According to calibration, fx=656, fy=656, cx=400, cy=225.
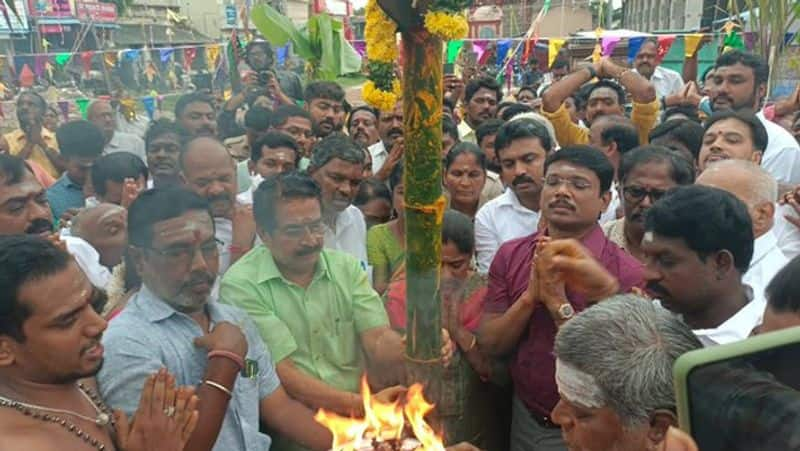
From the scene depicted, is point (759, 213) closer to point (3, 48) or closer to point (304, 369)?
point (304, 369)

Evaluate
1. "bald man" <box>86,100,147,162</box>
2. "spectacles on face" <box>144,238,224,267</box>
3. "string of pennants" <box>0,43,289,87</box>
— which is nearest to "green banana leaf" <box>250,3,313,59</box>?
"bald man" <box>86,100,147,162</box>

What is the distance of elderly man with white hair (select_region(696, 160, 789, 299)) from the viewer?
10.4 feet

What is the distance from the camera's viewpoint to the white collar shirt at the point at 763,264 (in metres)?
2.83

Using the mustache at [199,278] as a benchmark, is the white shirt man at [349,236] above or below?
below

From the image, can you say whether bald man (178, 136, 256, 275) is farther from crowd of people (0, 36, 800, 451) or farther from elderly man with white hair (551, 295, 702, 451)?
elderly man with white hair (551, 295, 702, 451)

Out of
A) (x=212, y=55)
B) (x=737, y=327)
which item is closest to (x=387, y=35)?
(x=737, y=327)

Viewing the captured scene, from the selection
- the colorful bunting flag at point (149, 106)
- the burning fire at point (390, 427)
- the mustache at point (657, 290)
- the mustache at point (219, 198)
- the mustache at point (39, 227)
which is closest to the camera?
the burning fire at point (390, 427)

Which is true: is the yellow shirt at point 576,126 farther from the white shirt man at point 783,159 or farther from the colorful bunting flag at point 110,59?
the colorful bunting flag at point 110,59

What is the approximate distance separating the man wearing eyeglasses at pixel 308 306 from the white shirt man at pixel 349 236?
1059 millimetres

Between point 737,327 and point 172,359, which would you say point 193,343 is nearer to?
point 172,359

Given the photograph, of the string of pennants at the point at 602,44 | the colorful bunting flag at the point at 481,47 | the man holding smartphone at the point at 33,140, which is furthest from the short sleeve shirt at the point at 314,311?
the colorful bunting flag at the point at 481,47

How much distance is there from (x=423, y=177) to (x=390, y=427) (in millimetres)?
921

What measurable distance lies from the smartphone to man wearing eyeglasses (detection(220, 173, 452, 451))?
210 centimetres

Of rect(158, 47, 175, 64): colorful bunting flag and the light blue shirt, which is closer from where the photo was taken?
the light blue shirt
